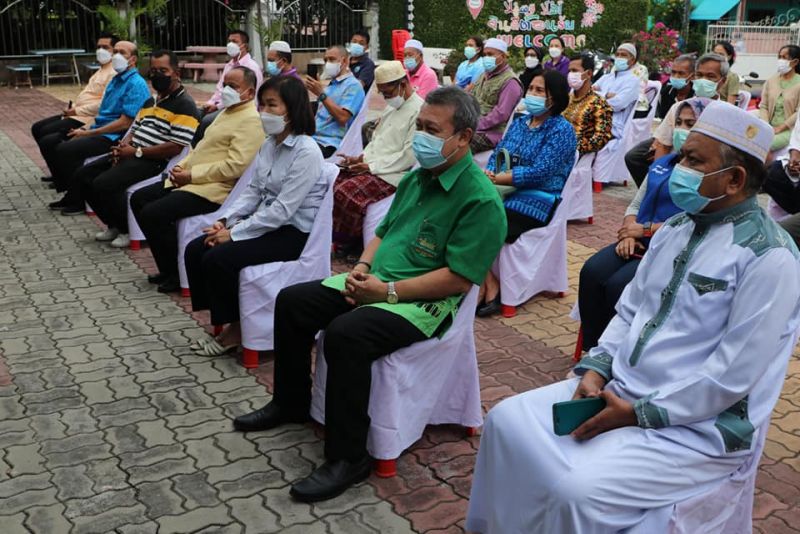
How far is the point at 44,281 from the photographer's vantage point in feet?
18.7

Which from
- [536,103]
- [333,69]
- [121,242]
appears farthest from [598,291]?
[333,69]

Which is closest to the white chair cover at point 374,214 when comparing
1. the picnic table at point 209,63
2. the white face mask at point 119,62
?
the white face mask at point 119,62

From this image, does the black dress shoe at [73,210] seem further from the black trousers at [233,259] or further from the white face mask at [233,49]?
the black trousers at [233,259]

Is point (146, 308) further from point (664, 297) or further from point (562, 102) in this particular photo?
point (664, 297)

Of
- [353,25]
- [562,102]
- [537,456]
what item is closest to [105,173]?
[562,102]

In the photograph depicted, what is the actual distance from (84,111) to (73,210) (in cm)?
109

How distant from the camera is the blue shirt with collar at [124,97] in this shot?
687cm

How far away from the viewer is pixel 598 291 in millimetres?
3996

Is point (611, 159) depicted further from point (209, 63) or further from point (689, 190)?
point (209, 63)

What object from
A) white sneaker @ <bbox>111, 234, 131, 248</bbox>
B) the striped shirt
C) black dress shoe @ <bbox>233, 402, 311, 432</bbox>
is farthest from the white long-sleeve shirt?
white sneaker @ <bbox>111, 234, 131, 248</bbox>

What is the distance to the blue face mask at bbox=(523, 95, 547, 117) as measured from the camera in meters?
5.18

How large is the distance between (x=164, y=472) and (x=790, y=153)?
3928 millimetres

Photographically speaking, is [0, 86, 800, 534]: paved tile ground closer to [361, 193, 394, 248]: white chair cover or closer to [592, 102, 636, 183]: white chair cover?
[361, 193, 394, 248]: white chair cover

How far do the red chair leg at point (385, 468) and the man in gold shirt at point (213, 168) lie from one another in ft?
8.17
